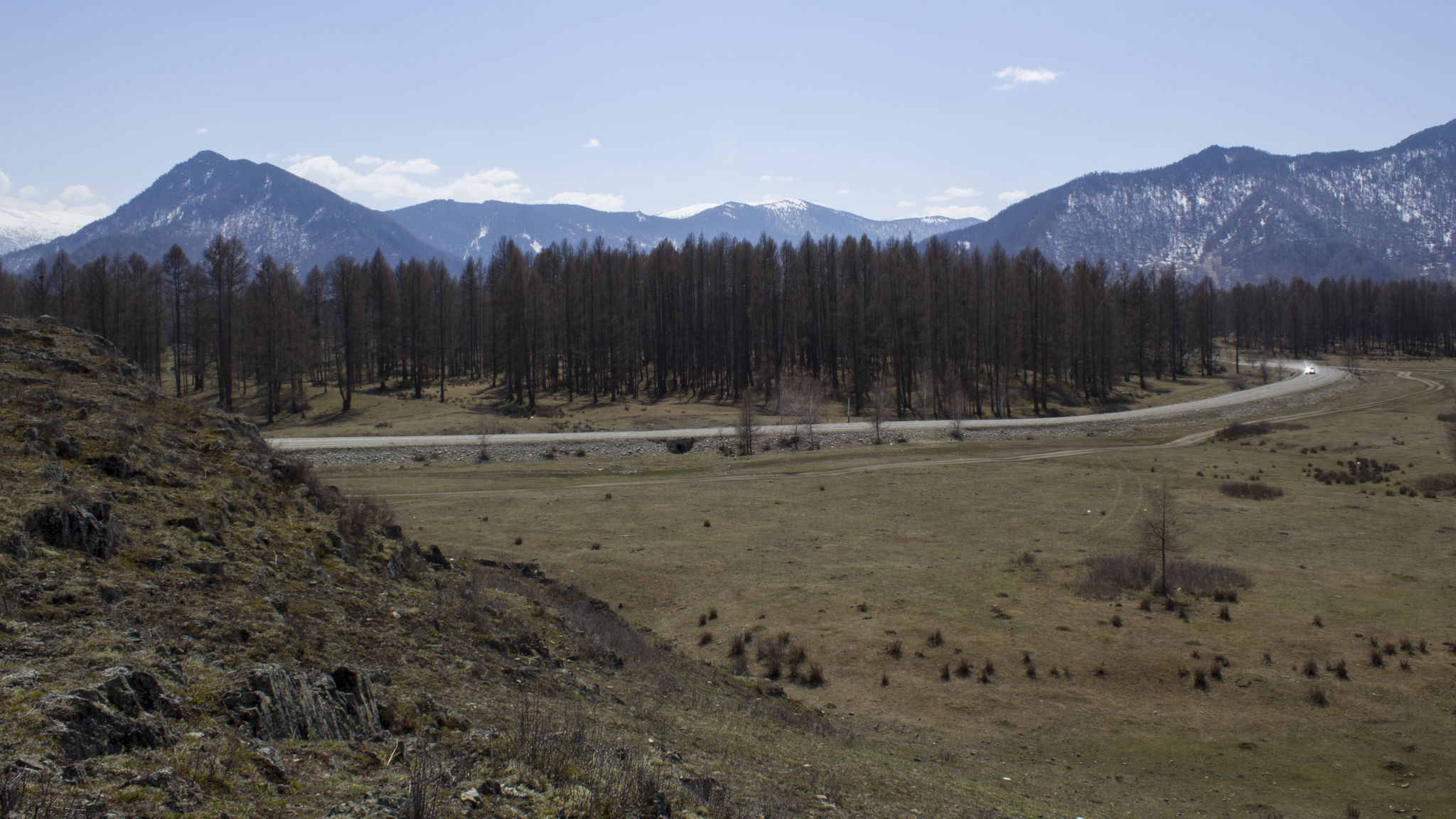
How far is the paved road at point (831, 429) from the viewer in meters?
47.9

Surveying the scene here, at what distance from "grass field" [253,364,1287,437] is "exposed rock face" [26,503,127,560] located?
4293 centimetres

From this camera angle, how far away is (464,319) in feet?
343

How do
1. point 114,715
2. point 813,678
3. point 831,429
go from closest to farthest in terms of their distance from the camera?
point 114,715 → point 813,678 → point 831,429

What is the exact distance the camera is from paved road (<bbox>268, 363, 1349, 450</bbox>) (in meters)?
47.9

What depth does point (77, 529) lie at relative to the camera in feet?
30.6

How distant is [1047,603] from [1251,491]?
23.1 m

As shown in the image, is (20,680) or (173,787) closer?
(173,787)

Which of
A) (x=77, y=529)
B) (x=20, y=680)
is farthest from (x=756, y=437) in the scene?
(x=20, y=680)

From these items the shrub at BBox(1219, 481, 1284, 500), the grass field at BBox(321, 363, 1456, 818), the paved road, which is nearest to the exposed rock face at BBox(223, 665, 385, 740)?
the grass field at BBox(321, 363, 1456, 818)

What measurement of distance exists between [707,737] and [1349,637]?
1837 cm

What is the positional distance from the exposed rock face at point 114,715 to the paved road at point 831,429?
33.3 metres

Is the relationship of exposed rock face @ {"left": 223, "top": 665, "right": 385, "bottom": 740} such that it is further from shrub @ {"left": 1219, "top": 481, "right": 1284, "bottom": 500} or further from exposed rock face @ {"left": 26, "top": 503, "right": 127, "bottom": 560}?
shrub @ {"left": 1219, "top": 481, "right": 1284, "bottom": 500}

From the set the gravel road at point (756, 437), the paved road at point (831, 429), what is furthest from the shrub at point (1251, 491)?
the paved road at point (831, 429)

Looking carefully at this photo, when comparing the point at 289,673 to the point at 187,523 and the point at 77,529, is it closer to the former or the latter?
the point at 77,529
